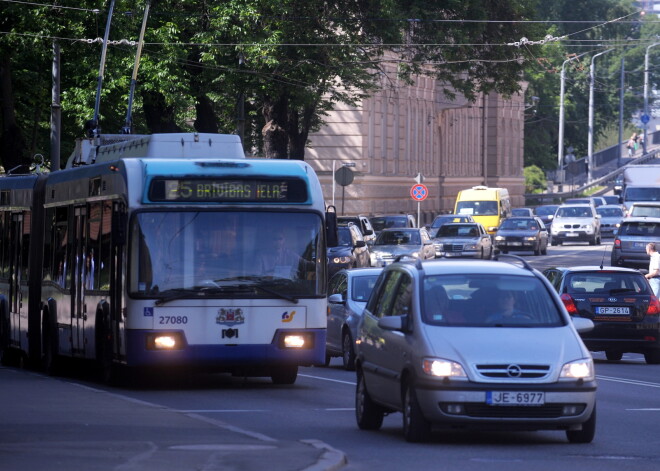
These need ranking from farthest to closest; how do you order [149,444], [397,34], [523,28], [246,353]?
[523,28] → [397,34] → [246,353] → [149,444]

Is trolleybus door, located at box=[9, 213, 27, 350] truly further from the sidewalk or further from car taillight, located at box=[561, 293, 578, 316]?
car taillight, located at box=[561, 293, 578, 316]

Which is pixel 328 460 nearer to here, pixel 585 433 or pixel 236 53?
pixel 585 433

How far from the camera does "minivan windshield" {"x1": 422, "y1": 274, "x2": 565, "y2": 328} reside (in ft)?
39.3

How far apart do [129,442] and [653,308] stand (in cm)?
1343

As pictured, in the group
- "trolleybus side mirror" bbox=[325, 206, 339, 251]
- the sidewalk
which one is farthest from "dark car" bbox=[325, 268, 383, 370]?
the sidewalk

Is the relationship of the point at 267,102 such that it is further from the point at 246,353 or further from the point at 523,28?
the point at 246,353

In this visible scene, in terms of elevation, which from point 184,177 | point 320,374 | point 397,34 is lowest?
point 320,374

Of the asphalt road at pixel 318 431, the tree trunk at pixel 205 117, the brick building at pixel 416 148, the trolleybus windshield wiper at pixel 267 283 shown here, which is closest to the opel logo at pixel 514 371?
the asphalt road at pixel 318 431

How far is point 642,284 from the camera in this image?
23.5 metres

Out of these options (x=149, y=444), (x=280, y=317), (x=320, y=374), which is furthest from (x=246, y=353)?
(x=149, y=444)

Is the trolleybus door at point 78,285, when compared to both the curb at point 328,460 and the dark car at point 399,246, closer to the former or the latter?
the curb at point 328,460

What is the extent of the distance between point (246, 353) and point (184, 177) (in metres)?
2.08

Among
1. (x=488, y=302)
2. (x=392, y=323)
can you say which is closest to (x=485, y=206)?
(x=488, y=302)

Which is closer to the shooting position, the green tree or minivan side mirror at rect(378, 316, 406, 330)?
minivan side mirror at rect(378, 316, 406, 330)
